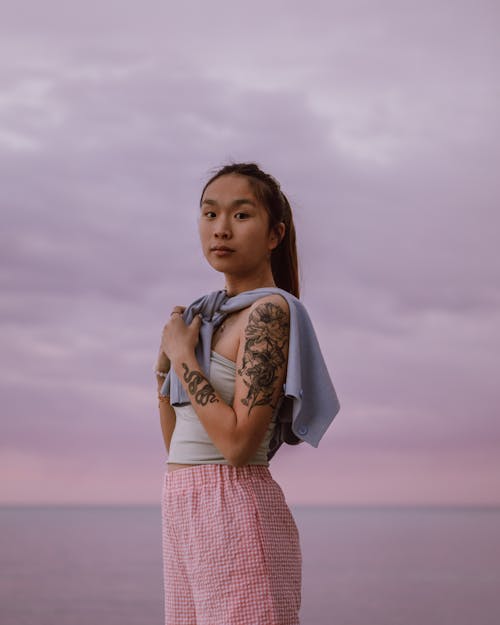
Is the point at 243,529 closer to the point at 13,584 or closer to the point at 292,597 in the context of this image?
the point at 292,597

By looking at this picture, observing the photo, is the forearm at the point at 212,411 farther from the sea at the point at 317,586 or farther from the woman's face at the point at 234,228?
the sea at the point at 317,586

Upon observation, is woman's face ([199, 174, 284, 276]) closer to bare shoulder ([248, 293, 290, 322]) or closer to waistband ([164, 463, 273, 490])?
bare shoulder ([248, 293, 290, 322])

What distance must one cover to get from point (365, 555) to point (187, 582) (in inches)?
936

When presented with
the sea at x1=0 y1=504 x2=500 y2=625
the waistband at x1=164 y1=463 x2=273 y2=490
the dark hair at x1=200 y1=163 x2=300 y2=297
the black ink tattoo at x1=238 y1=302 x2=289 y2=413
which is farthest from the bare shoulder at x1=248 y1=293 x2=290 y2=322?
the sea at x1=0 y1=504 x2=500 y2=625

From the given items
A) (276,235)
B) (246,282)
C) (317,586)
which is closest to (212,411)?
(246,282)

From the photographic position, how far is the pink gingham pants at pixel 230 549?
2.52 m

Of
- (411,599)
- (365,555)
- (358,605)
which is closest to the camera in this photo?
(358,605)

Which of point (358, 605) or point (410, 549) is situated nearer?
point (358, 605)

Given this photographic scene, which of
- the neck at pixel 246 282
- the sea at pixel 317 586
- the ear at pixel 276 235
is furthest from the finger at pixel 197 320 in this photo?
the sea at pixel 317 586

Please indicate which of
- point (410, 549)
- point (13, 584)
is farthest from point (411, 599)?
point (410, 549)

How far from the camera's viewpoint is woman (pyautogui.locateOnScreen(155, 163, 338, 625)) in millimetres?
2555

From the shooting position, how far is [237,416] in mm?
2584

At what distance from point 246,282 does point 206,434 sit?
49cm

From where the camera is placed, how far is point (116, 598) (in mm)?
15406
